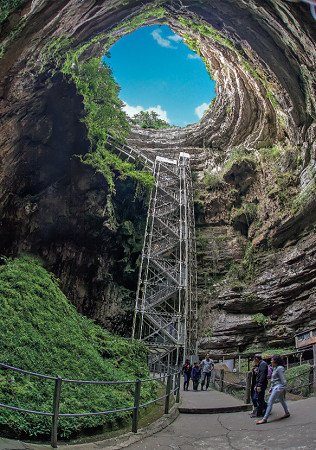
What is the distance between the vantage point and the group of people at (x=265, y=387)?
5.07 m

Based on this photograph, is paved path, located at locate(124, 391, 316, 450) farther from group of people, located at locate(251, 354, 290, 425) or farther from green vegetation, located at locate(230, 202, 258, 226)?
green vegetation, located at locate(230, 202, 258, 226)

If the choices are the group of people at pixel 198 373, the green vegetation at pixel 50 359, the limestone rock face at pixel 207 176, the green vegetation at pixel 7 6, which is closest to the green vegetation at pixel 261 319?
the limestone rock face at pixel 207 176

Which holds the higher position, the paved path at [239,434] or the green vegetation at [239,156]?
the green vegetation at [239,156]

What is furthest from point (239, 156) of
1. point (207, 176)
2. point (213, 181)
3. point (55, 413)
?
point (55, 413)

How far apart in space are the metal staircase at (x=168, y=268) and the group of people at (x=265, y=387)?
9787mm

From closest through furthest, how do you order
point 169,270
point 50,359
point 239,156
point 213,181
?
point 50,359 → point 169,270 → point 239,156 → point 213,181

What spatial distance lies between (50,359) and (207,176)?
795 inches

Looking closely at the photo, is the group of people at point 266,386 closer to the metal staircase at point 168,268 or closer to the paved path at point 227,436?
the paved path at point 227,436

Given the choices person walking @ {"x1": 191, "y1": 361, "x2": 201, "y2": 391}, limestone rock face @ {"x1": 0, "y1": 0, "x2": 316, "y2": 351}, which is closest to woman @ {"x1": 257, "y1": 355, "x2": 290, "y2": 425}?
person walking @ {"x1": 191, "y1": 361, "x2": 201, "y2": 391}

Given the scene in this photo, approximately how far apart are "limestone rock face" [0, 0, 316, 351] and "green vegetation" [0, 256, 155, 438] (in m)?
4.61

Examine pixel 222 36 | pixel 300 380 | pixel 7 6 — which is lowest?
pixel 300 380

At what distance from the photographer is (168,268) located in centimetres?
1891

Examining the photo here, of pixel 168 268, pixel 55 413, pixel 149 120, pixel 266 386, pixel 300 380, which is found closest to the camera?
pixel 55 413

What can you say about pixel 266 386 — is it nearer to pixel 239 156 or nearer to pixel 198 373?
pixel 198 373
